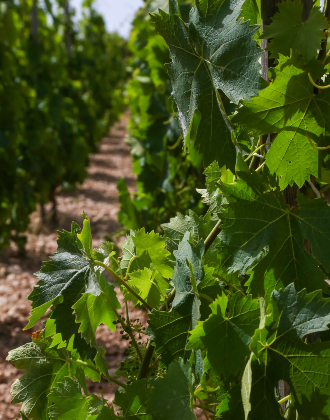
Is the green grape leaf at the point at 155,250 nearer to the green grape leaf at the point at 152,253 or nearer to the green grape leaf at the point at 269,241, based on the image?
the green grape leaf at the point at 152,253

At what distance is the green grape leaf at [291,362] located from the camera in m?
0.76

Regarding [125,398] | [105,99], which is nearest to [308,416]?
[125,398]

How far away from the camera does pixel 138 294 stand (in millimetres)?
1030

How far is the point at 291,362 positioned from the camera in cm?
78

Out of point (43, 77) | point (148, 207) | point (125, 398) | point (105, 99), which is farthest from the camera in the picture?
point (105, 99)

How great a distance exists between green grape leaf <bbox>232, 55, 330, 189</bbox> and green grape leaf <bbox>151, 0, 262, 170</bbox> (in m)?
0.04

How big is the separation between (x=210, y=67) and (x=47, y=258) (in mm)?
4555

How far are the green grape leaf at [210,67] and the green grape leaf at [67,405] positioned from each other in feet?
1.80

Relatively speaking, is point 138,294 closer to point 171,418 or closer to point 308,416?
point 171,418

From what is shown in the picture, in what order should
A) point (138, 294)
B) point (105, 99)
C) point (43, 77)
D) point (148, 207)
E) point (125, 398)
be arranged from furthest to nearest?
1. point (105, 99)
2. point (43, 77)
3. point (148, 207)
4. point (138, 294)
5. point (125, 398)

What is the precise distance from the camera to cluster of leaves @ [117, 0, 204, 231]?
9.98 ft

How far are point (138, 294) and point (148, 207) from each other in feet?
7.80

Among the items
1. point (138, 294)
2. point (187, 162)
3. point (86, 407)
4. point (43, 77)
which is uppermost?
point (43, 77)

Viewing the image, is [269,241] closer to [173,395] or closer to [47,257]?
[173,395]
